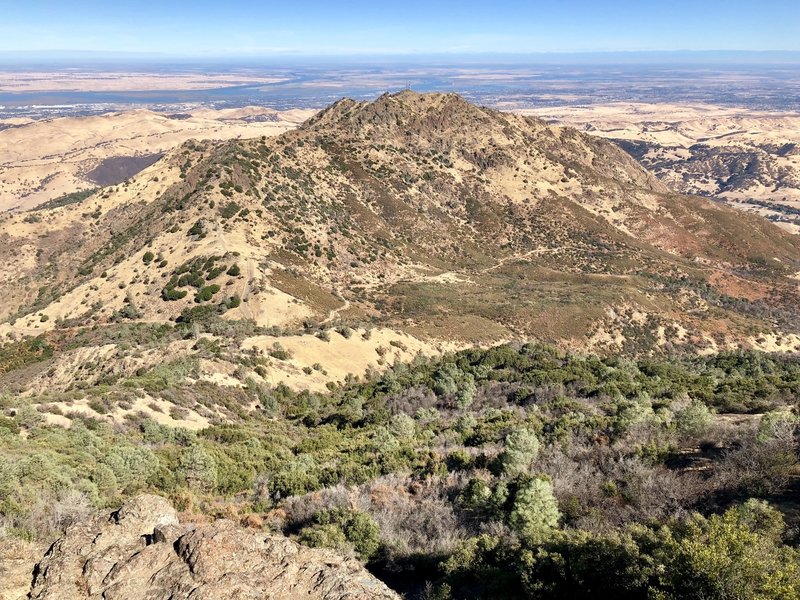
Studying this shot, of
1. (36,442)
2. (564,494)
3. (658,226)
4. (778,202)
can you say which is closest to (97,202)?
(36,442)

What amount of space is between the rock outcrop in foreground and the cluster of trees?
2036 mm

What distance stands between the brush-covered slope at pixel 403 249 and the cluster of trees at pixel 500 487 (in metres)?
14.1

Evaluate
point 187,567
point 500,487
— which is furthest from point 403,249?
point 187,567

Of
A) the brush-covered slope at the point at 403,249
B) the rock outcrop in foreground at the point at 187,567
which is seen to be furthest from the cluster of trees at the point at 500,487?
the brush-covered slope at the point at 403,249

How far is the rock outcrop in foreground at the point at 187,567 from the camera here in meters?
7.47

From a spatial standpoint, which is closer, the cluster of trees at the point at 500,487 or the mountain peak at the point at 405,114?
the cluster of trees at the point at 500,487

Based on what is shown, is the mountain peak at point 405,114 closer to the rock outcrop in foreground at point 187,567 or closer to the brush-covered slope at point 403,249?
the brush-covered slope at point 403,249

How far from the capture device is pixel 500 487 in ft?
39.1

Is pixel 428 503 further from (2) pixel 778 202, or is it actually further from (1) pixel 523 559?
(2) pixel 778 202

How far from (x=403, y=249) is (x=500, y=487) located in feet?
193

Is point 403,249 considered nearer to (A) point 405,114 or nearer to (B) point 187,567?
(A) point 405,114

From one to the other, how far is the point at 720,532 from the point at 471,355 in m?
31.6

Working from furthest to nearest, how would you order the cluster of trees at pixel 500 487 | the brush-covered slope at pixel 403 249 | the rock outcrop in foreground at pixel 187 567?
the brush-covered slope at pixel 403 249 < the cluster of trees at pixel 500 487 < the rock outcrop in foreground at pixel 187 567

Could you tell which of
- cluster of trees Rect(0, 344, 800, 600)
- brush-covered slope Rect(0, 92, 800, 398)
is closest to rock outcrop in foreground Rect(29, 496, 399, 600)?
cluster of trees Rect(0, 344, 800, 600)
